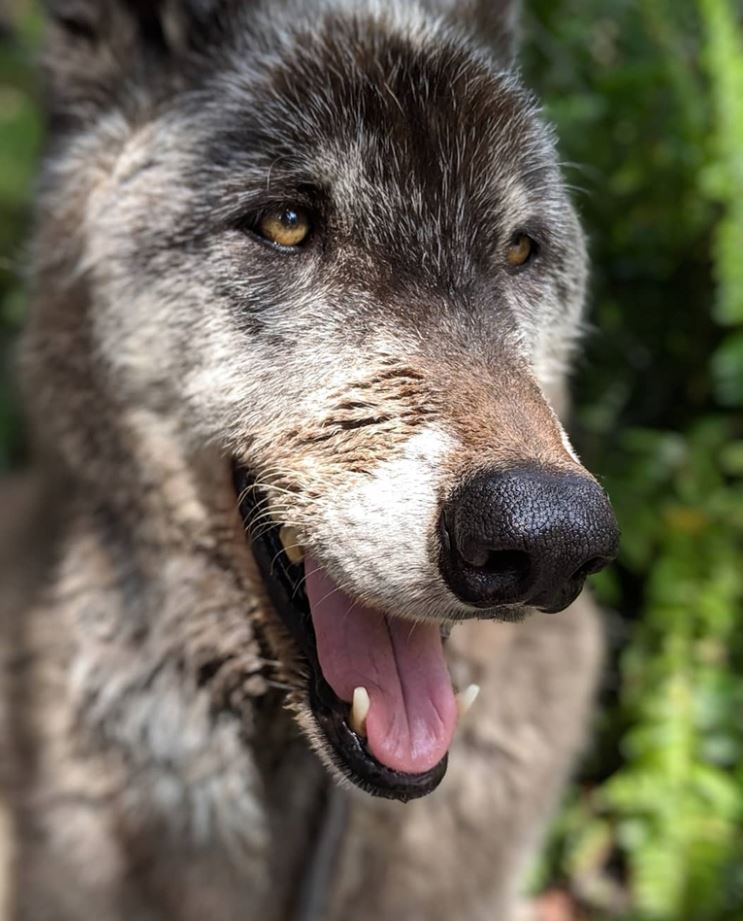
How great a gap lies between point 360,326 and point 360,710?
0.72 metres

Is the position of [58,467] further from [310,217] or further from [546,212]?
[546,212]

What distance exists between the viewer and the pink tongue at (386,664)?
1.99m

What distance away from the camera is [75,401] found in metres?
2.50

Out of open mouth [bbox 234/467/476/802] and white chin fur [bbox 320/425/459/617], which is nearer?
white chin fur [bbox 320/425/459/617]

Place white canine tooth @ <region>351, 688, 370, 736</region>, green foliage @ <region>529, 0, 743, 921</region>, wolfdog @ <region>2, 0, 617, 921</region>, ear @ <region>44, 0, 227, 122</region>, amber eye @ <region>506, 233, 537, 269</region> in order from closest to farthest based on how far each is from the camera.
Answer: wolfdog @ <region>2, 0, 617, 921</region>
white canine tooth @ <region>351, 688, 370, 736</region>
amber eye @ <region>506, 233, 537, 269</region>
ear @ <region>44, 0, 227, 122</region>
green foliage @ <region>529, 0, 743, 921</region>

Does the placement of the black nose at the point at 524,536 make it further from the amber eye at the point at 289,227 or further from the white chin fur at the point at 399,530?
the amber eye at the point at 289,227

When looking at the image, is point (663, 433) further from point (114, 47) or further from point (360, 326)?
point (114, 47)

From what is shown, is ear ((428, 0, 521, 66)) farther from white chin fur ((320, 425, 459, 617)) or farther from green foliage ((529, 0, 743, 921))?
white chin fur ((320, 425, 459, 617))

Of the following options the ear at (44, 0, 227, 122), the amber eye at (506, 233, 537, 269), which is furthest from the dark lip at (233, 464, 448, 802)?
the ear at (44, 0, 227, 122)

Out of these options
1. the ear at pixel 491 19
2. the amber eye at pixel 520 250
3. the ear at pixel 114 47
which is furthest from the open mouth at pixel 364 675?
the ear at pixel 491 19

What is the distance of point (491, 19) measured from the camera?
256 cm

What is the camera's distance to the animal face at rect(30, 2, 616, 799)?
5.54 feet

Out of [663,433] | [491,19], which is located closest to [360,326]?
[491,19]

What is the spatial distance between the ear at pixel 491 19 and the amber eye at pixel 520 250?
1.64ft
